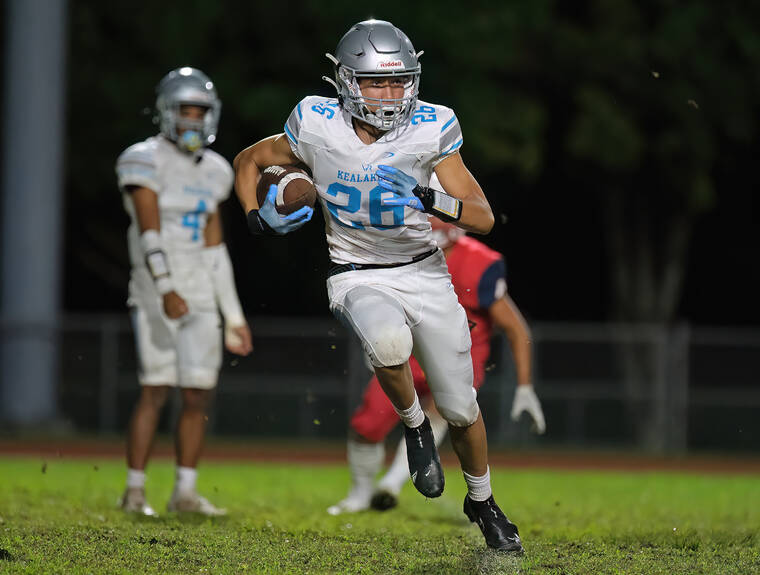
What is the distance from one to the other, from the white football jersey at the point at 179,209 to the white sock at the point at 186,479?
0.91 meters

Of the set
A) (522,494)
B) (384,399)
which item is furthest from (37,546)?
(522,494)

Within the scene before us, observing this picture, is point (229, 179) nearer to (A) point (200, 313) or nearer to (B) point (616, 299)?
(A) point (200, 313)

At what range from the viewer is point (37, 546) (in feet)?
17.4

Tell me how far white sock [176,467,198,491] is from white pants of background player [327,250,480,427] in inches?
78.1

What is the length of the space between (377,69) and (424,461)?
1627mm

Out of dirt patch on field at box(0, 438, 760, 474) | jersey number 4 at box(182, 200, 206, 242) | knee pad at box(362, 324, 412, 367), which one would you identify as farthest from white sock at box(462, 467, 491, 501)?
dirt patch on field at box(0, 438, 760, 474)

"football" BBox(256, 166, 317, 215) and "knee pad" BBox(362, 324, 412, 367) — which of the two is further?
"football" BBox(256, 166, 317, 215)

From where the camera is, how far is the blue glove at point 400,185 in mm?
5285

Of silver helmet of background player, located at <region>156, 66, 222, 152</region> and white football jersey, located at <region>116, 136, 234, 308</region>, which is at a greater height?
silver helmet of background player, located at <region>156, 66, 222, 152</region>

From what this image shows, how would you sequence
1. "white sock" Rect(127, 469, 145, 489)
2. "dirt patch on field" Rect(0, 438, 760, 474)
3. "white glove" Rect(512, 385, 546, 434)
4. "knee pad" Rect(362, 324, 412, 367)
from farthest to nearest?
1. "dirt patch on field" Rect(0, 438, 760, 474)
2. "white sock" Rect(127, 469, 145, 489)
3. "white glove" Rect(512, 385, 546, 434)
4. "knee pad" Rect(362, 324, 412, 367)

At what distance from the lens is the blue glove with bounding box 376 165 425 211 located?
17.3ft

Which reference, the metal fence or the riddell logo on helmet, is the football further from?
the metal fence

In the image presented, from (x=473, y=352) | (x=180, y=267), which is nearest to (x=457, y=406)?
(x=473, y=352)

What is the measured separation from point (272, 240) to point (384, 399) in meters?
12.3
